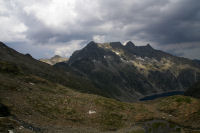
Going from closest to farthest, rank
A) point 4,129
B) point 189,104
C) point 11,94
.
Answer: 1. point 4,129
2. point 11,94
3. point 189,104

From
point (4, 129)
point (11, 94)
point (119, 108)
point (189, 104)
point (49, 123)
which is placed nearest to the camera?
point (4, 129)

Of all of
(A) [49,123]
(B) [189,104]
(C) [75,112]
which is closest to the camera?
(A) [49,123]

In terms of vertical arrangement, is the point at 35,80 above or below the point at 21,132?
above

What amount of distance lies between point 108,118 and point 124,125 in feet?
23.3

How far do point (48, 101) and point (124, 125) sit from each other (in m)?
32.6

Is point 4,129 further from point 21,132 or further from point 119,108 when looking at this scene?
point 119,108

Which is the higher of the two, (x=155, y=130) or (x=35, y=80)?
(x=35, y=80)

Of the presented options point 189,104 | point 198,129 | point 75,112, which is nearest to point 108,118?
point 75,112

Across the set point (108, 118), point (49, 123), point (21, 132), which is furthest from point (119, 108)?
point (21, 132)

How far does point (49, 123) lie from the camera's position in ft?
168

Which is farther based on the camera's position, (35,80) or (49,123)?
(35,80)

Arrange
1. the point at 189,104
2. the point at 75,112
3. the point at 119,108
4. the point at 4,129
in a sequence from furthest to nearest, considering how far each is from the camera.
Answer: the point at 189,104 → the point at 119,108 → the point at 75,112 → the point at 4,129

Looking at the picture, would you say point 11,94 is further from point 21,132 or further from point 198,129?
point 198,129

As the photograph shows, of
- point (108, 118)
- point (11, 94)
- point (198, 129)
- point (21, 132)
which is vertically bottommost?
point (198, 129)
